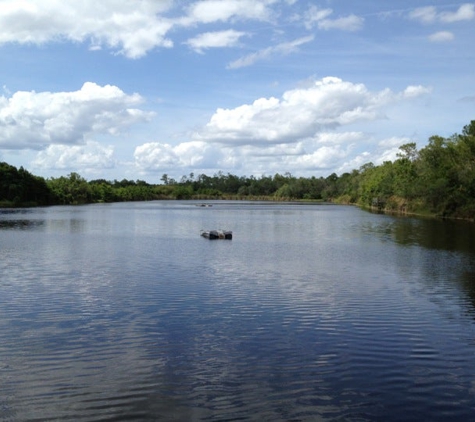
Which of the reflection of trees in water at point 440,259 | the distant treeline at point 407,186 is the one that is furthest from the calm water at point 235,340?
the distant treeline at point 407,186

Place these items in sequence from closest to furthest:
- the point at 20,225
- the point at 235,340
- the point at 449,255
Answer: the point at 235,340 → the point at 449,255 → the point at 20,225

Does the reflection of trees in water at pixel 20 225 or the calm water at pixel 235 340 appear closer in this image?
the calm water at pixel 235 340

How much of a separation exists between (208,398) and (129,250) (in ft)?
77.8

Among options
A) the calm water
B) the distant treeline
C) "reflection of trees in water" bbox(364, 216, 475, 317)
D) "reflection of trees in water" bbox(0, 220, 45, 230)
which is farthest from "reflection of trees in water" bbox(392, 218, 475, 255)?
"reflection of trees in water" bbox(0, 220, 45, 230)

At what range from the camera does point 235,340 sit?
13297 millimetres

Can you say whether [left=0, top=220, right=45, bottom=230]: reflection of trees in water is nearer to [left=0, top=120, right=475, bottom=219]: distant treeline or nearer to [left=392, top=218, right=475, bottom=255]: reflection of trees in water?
[left=392, top=218, right=475, bottom=255]: reflection of trees in water

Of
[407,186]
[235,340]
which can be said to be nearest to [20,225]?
[235,340]

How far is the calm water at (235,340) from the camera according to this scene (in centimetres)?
943

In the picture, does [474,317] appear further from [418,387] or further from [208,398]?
[208,398]

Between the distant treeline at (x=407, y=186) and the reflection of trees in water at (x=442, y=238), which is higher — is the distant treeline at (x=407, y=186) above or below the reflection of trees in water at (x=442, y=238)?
above

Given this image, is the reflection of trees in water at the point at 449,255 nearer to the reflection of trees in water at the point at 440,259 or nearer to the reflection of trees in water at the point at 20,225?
the reflection of trees in water at the point at 440,259

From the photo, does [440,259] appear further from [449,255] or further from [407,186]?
[407,186]

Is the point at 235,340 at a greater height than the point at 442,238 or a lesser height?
lesser

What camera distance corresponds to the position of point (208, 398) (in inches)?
380
